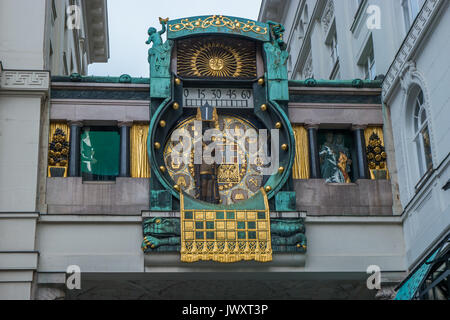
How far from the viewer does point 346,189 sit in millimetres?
22203

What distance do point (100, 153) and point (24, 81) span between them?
8.08 ft

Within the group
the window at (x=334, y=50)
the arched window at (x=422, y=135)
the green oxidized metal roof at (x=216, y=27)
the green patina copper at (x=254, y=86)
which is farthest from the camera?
the window at (x=334, y=50)

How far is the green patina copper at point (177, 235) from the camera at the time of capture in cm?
2080

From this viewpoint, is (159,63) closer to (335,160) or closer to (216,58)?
(216,58)

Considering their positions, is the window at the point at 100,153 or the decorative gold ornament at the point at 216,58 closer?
the window at the point at 100,153

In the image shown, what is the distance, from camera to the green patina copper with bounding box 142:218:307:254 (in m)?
20.8

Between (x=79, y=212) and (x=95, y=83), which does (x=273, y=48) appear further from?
(x=79, y=212)

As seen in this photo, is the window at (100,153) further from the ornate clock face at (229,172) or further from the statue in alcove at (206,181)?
the statue in alcove at (206,181)

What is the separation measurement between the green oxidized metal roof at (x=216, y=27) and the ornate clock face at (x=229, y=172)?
2.16m

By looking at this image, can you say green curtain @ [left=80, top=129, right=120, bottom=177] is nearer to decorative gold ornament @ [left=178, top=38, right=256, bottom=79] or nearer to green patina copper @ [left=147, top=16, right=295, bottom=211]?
green patina copper @ [left=147, top=16, right=295, bottom=211]

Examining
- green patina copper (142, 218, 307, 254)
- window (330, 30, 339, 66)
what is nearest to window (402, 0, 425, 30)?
green patina copper (142, 218, 307, 254)

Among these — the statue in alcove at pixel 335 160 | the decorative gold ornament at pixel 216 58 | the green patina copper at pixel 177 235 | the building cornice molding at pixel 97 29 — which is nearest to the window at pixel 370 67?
the statue in alcove at pixel 335 160

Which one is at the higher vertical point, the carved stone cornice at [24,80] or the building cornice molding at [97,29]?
the building cornice molding at [97,29]
